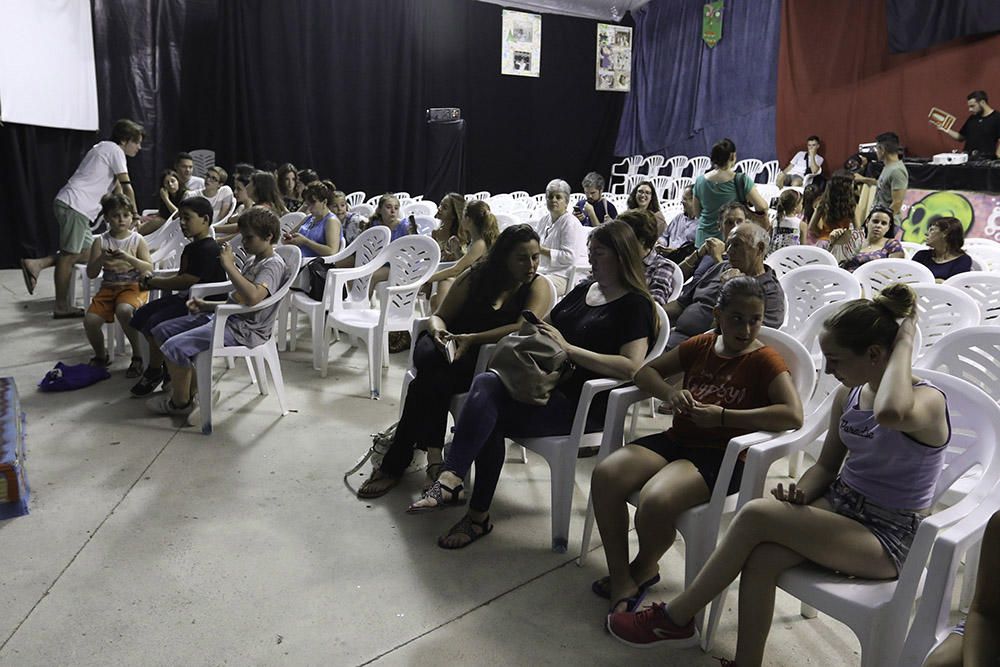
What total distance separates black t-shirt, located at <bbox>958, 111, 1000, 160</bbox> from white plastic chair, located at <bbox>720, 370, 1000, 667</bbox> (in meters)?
5.93

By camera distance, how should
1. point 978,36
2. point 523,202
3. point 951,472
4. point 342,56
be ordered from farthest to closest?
point 342,56 → point 523,202 → point 978,36 → point 951,472

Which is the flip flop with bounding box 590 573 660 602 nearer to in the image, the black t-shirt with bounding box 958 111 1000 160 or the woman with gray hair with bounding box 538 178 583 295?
the woman with gray hair with bounding box 538 178 583 295

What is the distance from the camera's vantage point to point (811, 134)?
933cm

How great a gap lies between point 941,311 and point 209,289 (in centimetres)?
317

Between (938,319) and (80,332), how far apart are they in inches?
197

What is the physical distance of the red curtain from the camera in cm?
742

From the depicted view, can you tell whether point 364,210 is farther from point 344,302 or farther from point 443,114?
point 443,114

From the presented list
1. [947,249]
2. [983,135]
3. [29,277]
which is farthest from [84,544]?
[983,135]

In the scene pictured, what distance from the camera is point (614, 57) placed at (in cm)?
1314

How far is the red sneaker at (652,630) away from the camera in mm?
1810

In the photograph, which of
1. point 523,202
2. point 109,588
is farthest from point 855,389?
point 523,202

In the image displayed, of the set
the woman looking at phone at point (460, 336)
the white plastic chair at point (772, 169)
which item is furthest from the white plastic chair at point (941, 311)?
the white plastic chair at point (772, 169)

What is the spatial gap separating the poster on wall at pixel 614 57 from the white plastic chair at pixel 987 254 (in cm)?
973

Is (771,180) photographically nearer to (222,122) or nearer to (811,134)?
(811,134)
